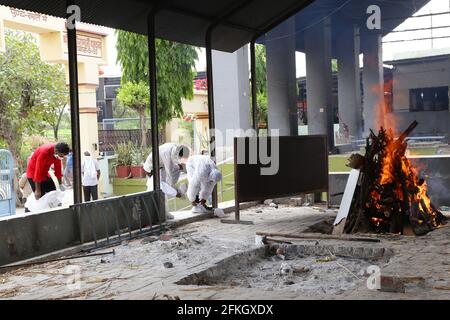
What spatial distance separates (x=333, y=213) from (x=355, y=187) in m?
2.07

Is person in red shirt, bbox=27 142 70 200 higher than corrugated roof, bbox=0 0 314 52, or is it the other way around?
corrugated roof, bbox=0 0 314 52

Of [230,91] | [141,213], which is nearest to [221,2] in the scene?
[141,213]

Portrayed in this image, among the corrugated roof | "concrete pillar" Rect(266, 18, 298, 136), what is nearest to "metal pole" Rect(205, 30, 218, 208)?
the corrugated roof

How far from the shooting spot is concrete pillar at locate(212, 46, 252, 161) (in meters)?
24.3

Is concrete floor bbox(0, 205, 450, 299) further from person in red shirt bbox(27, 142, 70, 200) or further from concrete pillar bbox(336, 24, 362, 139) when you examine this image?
concrete pillar bbox(336, 24, 362, 139)

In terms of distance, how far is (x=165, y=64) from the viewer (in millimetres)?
17281

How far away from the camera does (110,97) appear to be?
103 ft

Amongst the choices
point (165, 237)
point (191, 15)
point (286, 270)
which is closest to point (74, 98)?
point (165, 237)

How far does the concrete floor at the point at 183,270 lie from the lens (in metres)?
5.52

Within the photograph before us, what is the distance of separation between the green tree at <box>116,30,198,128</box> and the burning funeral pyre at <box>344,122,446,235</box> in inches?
349

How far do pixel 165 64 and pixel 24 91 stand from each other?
16.5ft

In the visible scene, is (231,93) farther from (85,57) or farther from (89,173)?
(89,173)

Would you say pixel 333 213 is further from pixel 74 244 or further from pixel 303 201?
pixel 74 244

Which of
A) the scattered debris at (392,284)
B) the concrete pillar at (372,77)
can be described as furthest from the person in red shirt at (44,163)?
the concrete pillar at (372,77)
